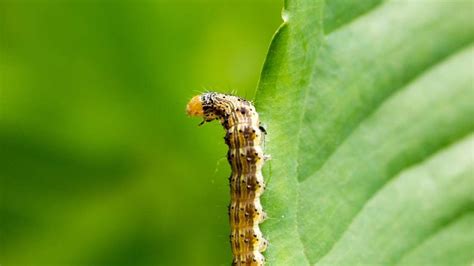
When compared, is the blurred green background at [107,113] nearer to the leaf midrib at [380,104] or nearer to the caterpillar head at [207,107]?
the caterpillar head at [207,107]

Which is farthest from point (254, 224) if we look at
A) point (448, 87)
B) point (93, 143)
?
point (93, 143)

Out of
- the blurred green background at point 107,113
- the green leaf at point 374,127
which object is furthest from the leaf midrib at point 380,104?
the blurred green background at point 107,113

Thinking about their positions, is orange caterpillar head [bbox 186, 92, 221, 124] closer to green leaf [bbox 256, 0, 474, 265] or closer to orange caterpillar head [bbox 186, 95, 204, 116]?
orange caterpillar head [bbox 186, 95, 204, 116]

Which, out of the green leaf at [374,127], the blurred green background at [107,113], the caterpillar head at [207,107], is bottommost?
the green leaf at [374,127]

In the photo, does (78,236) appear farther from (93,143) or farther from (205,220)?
(205,220)

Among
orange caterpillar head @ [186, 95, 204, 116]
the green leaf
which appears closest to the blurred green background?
orange caterpillar head @ [186, 95, 204, 116]

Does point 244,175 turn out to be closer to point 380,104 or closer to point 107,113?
point 380,104
